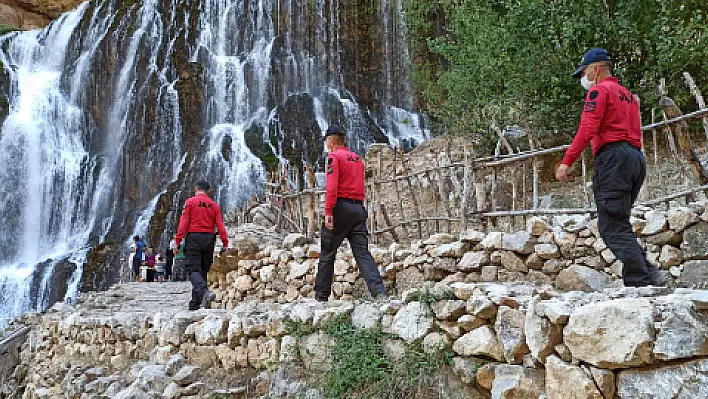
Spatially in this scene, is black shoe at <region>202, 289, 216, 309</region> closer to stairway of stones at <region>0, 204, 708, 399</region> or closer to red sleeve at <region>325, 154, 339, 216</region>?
stairway of stones at <region>0, 204, 708, 399</region>

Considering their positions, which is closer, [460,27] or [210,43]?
[460,27]

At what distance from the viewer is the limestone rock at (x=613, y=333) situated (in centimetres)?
193

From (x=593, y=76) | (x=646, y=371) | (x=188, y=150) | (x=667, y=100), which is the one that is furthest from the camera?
(x=188, y=150)

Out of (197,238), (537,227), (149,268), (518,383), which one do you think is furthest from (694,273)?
(149,268)

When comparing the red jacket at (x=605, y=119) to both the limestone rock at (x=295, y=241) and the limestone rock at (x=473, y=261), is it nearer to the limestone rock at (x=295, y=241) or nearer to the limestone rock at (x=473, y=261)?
the limestone rock at (x=473, y=261)

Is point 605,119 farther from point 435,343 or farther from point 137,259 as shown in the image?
point 137,259

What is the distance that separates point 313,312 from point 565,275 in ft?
6.51

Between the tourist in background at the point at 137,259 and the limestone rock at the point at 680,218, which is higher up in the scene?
the limestone rock at the point at 680,218

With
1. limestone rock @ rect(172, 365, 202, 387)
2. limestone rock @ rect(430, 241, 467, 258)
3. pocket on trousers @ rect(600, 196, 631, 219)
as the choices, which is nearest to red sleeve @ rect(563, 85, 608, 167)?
pocket on trousers @ rect(600, 196, 631, 219)

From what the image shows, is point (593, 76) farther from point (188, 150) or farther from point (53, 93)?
point (53, 93)

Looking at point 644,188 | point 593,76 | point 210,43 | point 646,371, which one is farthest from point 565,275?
point 210,43

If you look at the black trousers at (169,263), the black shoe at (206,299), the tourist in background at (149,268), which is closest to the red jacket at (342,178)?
the black shoe at (206,299)

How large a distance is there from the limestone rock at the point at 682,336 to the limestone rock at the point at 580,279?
88.3 inches

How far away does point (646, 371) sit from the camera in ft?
6.38
